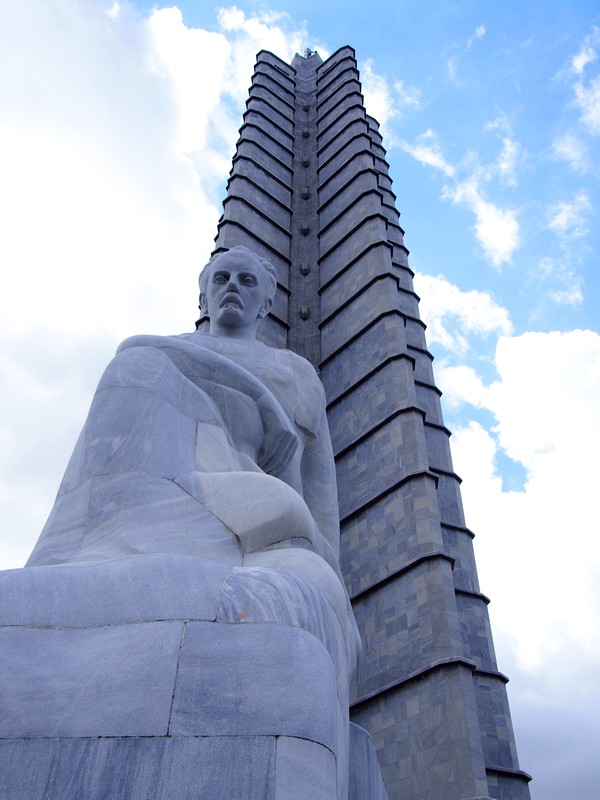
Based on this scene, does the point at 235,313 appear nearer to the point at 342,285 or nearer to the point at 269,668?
the point at 269,668

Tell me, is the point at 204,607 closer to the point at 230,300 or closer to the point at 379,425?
the point at 230,300

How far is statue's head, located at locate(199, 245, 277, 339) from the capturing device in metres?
5.20

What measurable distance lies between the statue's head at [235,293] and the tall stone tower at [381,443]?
636 centimetres

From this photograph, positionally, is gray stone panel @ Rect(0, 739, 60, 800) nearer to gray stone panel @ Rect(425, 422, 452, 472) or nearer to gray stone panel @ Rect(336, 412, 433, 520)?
gray stone panel @ Rect(336, 412, 433, 520)

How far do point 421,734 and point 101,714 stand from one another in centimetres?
847

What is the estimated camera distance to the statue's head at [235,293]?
17.1 ft

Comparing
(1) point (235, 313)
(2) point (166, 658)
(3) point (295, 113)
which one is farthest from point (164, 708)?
(3) point (295, 113)

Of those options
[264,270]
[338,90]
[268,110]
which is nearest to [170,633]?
[264,270]

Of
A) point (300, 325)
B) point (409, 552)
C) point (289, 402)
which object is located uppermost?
point (300, 325)

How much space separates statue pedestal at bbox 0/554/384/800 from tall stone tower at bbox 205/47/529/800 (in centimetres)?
746

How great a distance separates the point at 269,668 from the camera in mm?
2162

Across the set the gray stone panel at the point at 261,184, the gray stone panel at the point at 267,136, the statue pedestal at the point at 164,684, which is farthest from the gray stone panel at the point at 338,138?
the statue pedestal at the point at 164,684

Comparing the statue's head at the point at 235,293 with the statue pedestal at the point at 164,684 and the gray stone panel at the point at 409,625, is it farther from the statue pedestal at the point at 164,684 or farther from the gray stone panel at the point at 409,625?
the gray stone panel at the point at 409,625

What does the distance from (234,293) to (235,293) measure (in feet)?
0.03
